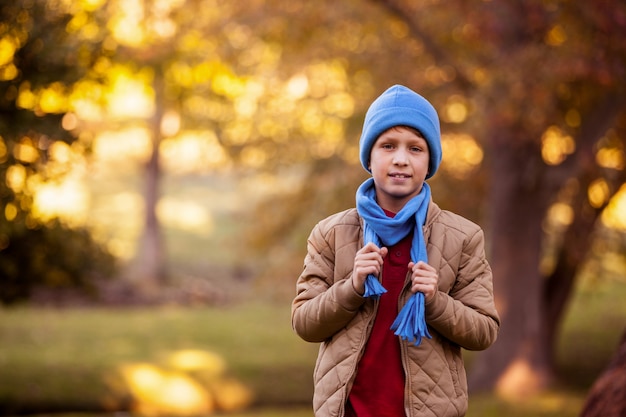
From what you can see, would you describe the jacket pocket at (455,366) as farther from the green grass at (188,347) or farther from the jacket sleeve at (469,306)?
the green grass at (188,347)

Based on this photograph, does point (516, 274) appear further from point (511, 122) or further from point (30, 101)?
point (30, 101)

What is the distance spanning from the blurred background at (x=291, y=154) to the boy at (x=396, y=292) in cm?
572

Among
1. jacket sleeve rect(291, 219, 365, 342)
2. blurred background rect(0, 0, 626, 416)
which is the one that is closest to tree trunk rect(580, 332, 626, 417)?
jacket sleeve rect(291, 219, 365, 342)

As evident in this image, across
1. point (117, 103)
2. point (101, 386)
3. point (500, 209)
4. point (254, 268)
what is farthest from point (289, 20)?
point (254, 268)

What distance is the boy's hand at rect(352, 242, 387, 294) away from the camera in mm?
2676

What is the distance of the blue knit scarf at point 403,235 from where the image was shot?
271 centimetres

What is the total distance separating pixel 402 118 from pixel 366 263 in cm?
49

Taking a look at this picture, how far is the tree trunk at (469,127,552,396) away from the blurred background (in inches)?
0.9

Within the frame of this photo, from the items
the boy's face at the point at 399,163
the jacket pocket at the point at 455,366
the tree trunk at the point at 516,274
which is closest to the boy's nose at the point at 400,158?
the boy's face at the point at 399,163

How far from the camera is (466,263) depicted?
293cm

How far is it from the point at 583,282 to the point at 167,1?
55.8 feet

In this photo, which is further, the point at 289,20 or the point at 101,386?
the point at 101,386

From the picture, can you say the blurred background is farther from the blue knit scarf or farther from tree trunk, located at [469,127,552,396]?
the blue knit scarf

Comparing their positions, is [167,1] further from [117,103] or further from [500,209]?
[117,103]
